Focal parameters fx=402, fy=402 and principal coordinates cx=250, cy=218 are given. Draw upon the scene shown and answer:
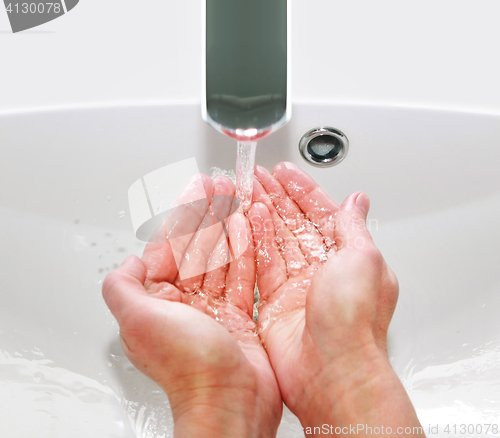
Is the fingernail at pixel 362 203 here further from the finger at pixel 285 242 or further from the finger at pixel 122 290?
the finger at pixel 122 290

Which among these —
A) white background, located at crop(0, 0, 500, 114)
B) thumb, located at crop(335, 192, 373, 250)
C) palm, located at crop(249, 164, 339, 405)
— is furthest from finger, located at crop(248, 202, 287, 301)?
white background, located at crop(0, 0, 500, 114)

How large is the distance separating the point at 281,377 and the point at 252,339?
77mm

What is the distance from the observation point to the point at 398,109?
2.16ft

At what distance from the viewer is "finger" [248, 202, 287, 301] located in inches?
27.4

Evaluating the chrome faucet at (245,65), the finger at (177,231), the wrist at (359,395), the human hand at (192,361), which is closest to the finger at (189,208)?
the finger at (177,231)

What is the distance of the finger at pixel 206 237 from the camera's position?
0.67m

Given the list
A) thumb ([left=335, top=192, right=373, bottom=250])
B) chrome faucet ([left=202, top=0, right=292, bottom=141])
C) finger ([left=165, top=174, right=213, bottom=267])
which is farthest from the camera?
finger ([left=165, top=174, right=213, bottom=267])

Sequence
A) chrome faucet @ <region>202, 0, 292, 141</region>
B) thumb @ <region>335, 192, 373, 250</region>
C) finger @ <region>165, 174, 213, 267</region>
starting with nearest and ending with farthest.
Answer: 1. chrome faucet @ <region>202, 0, 292, 141</region>
2. thumb @ <region>335, 192, 373, 250</region>
3. finger @ <region>165, 174, 213, 267</region>

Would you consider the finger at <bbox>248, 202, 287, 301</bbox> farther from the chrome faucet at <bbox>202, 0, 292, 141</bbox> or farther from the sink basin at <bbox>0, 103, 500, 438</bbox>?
the chrome faucet at <bbox>202, 0, 292, 141</bbox>

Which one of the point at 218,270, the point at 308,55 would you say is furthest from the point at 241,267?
the point at 308,55

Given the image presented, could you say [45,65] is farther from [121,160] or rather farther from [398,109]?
[398,109]

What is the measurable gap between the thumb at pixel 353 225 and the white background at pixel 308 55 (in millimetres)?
172

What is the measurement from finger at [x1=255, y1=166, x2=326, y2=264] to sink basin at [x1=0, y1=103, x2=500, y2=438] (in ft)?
0.11

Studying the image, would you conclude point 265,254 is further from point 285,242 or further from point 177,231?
point 177,231
